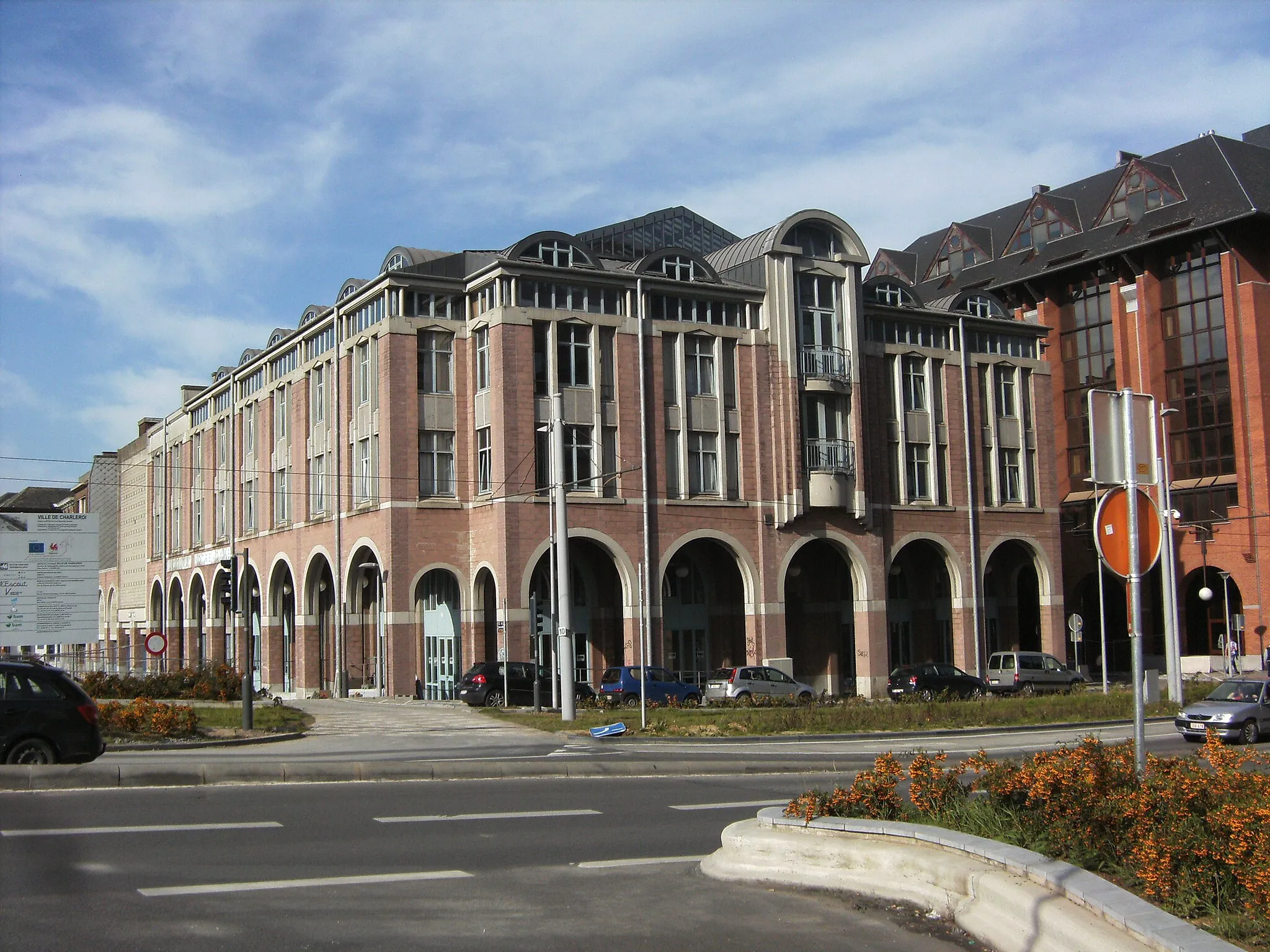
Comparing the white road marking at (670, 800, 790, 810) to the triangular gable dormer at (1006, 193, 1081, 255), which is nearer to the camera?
the white road marking at (670, 800, 790, 810)

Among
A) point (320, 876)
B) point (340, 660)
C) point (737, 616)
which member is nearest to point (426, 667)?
point (340, 660)

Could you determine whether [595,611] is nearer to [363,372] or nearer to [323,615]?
[363,372]

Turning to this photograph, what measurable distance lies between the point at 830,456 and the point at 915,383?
744 cm

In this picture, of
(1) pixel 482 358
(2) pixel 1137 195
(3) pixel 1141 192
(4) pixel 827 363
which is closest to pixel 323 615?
(1) pixel 482 358

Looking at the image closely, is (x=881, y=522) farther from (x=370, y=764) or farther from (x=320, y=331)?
(x=370, y=764)

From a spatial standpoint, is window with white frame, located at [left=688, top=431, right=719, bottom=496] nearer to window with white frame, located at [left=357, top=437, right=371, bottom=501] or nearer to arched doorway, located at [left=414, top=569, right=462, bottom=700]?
arched doorway, located at [left=414, top=569, right=462, bottom=700]

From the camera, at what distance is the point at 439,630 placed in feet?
152

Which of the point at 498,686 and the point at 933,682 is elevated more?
the point at 498,686

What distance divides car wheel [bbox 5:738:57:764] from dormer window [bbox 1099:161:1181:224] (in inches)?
2318

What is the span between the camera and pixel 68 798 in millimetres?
13633

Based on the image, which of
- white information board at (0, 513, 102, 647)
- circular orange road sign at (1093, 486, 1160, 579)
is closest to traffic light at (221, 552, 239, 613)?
white information board at (0, 513, 102, 647)

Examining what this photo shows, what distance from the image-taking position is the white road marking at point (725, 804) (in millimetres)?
14250

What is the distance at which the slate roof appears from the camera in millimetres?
59281

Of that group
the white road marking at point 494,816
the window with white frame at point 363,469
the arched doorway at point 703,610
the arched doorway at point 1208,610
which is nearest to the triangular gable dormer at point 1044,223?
the arched doorway at point 1208,610
